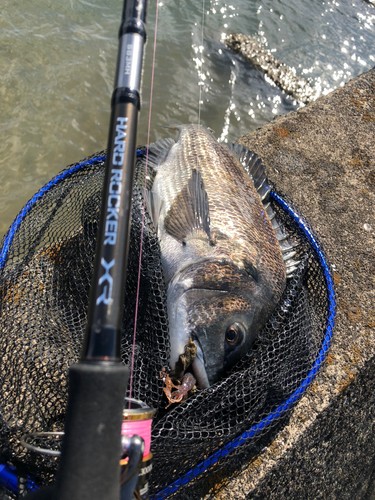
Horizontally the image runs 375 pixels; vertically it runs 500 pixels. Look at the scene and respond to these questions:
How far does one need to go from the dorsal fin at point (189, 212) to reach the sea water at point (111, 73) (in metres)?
2.35

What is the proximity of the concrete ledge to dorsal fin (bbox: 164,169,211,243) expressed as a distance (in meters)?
1.07

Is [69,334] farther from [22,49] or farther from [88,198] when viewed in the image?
[22,49]

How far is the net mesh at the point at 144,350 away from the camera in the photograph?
1.82 meters

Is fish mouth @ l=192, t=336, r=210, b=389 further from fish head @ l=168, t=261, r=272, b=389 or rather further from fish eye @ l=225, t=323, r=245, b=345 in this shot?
fish eye @ l=225, t=323, r=245, b=345

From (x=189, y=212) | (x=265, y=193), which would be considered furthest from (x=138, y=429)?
(x=265, y=193)

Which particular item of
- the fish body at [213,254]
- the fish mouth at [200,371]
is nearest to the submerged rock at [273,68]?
the fish body at [213,254]

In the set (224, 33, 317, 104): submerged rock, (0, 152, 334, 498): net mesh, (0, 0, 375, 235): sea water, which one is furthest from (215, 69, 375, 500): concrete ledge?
(224, 33, 317, 104): submerged rock

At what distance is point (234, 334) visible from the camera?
7.32 ft

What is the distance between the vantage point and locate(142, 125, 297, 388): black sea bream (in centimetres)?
224

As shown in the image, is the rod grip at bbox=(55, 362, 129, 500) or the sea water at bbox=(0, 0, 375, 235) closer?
the rod grip at bbox=(55, 362, 129, 500)

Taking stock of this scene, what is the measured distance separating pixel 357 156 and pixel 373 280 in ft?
5.19

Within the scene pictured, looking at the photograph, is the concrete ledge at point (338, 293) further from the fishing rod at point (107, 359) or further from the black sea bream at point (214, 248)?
the fishing rod at point (107, 359)

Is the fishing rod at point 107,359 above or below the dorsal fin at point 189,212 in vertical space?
below

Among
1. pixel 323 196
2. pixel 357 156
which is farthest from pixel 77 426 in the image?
pixel 357 156
